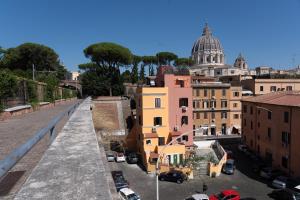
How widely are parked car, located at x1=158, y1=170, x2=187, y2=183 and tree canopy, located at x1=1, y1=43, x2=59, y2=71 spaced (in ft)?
174

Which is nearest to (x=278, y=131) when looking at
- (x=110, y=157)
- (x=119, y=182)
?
(x=119, y=182)

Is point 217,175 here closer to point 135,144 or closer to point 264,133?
point 264,133

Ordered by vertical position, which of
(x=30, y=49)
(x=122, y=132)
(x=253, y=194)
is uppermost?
(x=30, y=49)

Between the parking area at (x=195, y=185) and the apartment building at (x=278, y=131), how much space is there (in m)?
3.21

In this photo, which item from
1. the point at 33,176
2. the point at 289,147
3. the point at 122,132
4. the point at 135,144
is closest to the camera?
the point at 33,176

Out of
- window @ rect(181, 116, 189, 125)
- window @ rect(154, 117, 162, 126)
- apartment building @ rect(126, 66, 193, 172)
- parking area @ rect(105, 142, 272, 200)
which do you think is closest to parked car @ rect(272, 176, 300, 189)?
parking area @ rect(105, 142, 272, 200)

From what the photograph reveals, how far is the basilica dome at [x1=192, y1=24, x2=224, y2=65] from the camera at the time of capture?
126938 mm

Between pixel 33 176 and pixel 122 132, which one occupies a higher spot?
pixel 33 176

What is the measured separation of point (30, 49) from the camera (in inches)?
2618

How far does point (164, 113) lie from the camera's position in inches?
1282

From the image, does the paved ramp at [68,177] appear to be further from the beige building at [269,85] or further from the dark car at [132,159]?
the beige building at [269,85]

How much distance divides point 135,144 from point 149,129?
5.04 metres

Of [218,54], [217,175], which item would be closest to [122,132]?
[217,175]

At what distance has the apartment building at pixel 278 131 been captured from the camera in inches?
1013
